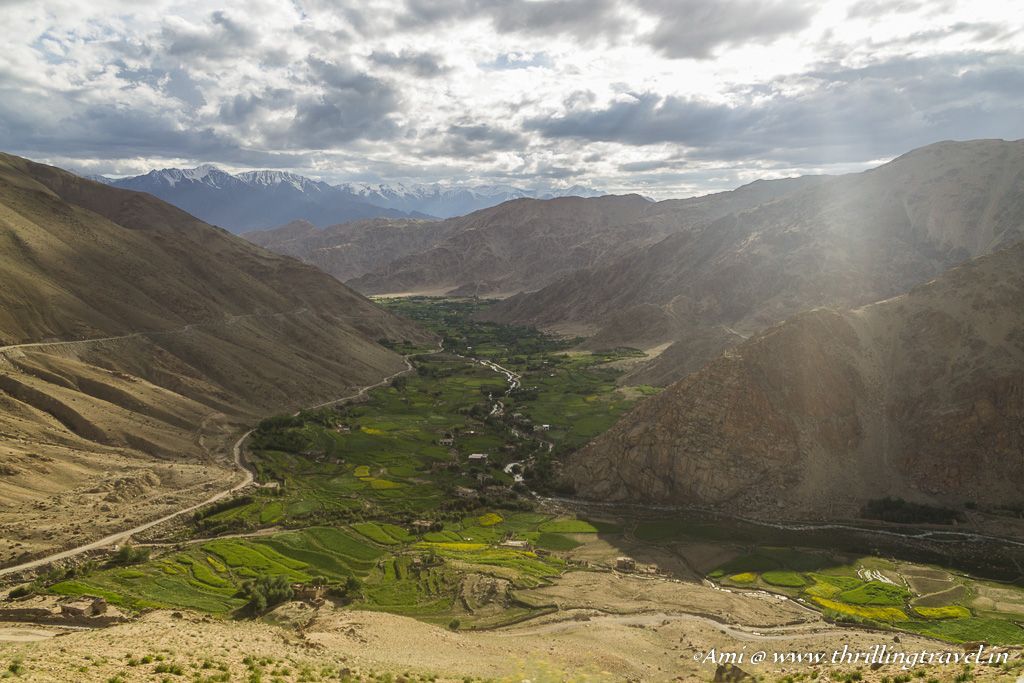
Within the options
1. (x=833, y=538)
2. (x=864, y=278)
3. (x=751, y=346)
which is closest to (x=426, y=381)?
(x=751, y=346)

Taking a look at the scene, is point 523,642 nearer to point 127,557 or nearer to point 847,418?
point 127,557

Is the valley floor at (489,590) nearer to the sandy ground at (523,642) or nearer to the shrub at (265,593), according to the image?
the sandy ground at (523,642)

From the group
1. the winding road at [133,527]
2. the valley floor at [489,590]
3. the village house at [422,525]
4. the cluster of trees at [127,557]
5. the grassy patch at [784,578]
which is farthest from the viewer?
the village house at [422,525]

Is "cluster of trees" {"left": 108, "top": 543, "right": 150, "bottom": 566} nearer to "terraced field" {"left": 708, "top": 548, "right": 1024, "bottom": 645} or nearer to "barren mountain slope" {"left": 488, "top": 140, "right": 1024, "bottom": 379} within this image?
"terraced field" {"left": 708, "top": 548, "right": 1024, "bottom": 645}

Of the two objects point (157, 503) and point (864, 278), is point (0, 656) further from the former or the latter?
point (864, 278)

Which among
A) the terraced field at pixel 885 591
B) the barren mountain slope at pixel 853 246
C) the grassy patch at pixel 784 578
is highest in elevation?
the barren mountain slope at pixel 853 246

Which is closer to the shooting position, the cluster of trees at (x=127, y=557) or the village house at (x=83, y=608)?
the village house at (x=83, y=608)

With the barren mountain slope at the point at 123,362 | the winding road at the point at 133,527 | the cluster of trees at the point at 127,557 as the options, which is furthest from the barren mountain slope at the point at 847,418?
the barren mountain slope at the point at 123,362
